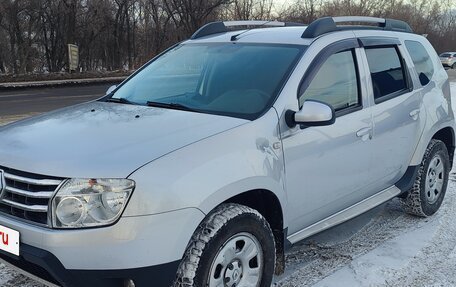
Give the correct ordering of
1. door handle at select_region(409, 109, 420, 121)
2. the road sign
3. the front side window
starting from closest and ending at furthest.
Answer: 1. the front side window
2. door handle at select_region(409, 109, 420, 121)
3. the road sign

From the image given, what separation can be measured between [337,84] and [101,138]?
1.82 m

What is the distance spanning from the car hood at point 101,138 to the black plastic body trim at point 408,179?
2135 mm

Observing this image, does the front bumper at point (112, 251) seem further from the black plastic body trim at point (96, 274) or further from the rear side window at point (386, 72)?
the rear side window at point (386, 72)

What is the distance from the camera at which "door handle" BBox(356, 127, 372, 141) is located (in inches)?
149

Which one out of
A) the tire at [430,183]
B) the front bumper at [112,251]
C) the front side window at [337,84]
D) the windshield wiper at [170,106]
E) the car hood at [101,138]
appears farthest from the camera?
the tire at [430,183]

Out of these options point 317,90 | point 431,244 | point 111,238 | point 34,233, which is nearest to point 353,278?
point 431,244

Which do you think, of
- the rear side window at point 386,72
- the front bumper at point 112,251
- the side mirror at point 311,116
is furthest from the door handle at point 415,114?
the front bumper at point 112,251

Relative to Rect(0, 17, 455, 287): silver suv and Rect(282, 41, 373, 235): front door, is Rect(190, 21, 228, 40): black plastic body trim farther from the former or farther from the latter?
Rect(282, 41, 373, 235): front door

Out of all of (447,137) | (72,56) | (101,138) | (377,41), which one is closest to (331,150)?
(377,41)

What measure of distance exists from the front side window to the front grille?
1756 mm

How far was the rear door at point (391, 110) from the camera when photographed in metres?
4.09

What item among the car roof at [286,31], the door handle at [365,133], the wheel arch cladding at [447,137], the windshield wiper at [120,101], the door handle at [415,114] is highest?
the car roof at [286,31]

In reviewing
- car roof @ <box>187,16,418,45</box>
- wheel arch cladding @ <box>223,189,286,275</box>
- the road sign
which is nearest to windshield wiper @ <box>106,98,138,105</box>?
car roof @ <box>187,16,418,45</box>

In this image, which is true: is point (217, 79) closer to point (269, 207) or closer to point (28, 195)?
point (269, 207)
